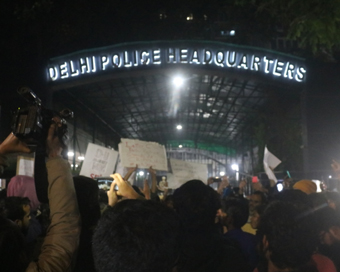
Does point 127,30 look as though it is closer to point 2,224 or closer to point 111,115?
point 111,115

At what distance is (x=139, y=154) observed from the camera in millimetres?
6633

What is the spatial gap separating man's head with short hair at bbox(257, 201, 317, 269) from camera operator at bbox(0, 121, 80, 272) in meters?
1.04

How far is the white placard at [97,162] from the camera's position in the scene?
6.82 meters

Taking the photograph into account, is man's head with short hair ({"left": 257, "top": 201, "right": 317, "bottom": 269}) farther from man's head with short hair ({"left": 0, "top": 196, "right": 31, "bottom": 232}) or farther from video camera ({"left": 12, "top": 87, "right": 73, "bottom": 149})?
man's head with short hair ({"left": 0, "top": 196, "right": 31, "bottom": 232})

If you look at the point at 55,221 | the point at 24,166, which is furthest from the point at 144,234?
the point at 24,166

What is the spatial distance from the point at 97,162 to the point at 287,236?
202 inches

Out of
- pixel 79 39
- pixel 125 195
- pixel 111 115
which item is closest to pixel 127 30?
pixel 79 39

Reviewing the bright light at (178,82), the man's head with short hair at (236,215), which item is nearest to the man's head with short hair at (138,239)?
the man's head with short hair at (236,215)

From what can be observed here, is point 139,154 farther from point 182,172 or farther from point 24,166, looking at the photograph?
point 24,166

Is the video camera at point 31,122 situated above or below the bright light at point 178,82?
below

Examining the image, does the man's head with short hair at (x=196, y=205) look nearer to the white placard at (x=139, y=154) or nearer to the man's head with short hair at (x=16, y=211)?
the man's head with short hair at (x=16, y=211)

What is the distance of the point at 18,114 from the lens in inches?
71.6

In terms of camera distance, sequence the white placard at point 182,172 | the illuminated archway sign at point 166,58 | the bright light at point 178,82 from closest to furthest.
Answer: the white placard at point 182,172 < the illuminated archway sign at point 166,58 < the bright light at point 178,82

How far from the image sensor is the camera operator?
5.72ft
